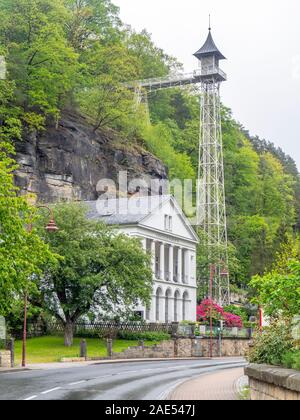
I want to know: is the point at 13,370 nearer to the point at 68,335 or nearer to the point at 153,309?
the point at 68,335

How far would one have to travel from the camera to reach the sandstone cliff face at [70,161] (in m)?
67.8

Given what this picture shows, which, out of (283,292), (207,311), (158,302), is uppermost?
(283,292)

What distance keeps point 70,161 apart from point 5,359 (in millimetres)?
38090

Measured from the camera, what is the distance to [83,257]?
48938 millimetres

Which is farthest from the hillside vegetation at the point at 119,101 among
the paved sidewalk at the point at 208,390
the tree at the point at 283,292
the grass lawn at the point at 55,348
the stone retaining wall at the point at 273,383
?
the stone retaining wall at the point at 273,383

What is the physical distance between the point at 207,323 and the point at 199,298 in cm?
1576

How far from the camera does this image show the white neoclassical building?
6744 cm

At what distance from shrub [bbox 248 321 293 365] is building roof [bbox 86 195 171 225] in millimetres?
46019

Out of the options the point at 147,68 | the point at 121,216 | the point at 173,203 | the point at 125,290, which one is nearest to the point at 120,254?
the point at 125,290

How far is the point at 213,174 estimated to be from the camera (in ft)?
282

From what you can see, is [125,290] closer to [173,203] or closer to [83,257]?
[83,257]

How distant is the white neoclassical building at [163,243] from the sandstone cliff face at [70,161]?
4273 mm

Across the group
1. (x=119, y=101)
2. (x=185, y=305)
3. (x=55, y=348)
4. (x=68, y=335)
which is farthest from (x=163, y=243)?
(x=55, y=348)

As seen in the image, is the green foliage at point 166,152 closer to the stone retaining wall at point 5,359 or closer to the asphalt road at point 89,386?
the stone retaining wall at point 5,359
